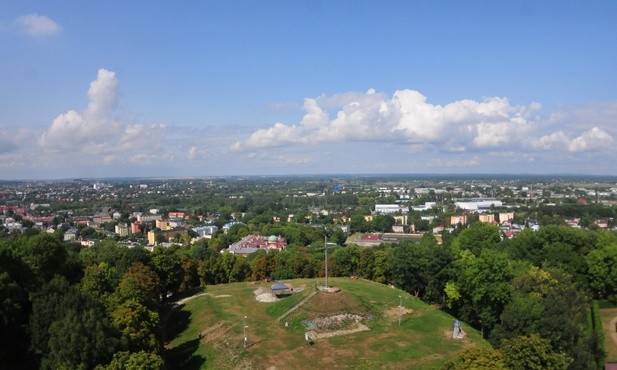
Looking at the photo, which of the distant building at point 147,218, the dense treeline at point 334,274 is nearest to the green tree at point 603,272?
the dense treeline at point 334,274

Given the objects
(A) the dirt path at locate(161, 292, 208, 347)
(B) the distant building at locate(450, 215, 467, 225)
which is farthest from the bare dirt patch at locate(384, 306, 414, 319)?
(B) the distant building at locate(450, 215, 467, 225)

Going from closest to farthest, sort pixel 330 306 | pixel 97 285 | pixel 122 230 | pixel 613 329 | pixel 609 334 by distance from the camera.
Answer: pixel 330 306, pixel 97 285, pixel 609 334, pixel 613 329, pixel 122 230

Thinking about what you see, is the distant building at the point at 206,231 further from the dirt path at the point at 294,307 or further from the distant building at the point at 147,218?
the dirt path at the point at 294,307

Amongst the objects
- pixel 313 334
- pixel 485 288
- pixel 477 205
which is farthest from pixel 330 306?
pixel 477 205

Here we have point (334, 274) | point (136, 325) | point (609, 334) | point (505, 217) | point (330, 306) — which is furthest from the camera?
point (505, 217)

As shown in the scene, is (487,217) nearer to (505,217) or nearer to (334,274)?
(505,217)

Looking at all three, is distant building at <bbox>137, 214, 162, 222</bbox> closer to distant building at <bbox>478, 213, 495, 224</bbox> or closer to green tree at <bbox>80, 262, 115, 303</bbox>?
distant building at <bbox>478, 213, 495, 224</bbox>

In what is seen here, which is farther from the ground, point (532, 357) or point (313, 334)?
point (532, 357)

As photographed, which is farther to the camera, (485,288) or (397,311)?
(485,288)
